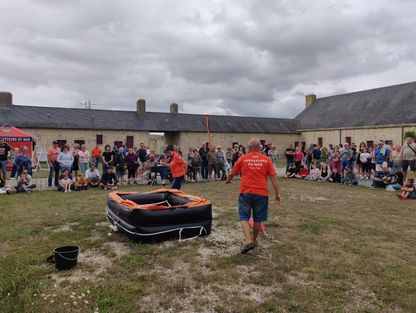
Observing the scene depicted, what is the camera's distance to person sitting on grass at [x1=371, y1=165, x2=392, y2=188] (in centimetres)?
1254

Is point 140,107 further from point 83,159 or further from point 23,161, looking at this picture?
point 23,161

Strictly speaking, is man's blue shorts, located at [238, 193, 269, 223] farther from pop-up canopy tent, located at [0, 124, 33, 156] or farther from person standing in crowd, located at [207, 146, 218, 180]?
pop-up canopy tent, located at [0, 124, 33, 156]

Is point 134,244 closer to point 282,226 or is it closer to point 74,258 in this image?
point 74,258

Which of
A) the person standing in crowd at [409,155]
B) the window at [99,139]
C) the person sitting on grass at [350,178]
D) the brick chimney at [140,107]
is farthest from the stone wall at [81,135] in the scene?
the person standing in crowd at [409,155]

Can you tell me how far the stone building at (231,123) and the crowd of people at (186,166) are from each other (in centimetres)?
1533

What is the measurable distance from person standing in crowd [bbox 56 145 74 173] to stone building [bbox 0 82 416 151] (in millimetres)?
19281

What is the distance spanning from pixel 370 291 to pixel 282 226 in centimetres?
294

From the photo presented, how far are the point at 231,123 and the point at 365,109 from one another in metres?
13.5

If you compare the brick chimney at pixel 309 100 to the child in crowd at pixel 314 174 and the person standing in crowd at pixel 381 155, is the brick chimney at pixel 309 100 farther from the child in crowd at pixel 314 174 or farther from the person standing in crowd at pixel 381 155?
the person standing in crowd at pixel 381 155

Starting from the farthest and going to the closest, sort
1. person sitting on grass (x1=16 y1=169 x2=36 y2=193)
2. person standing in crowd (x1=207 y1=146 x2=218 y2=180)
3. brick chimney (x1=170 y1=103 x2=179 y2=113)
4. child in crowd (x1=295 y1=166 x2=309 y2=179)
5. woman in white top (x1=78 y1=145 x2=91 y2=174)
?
1. brick chimney (x1=170 y1=103 x2=179 y2=113)
2. child in crowd (x1=295 y1=166 x2=309 y2=179)
3. person standing in crowd (x1=207 y1=146 x2=218 y2=180)
4. woman in white top (x1=78 y1=145 x2=91 y2=174)
5. person sitting on grass (x1=16 y1=169 x2=36 y2=193)

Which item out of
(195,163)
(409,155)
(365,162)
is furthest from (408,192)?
(195,163)

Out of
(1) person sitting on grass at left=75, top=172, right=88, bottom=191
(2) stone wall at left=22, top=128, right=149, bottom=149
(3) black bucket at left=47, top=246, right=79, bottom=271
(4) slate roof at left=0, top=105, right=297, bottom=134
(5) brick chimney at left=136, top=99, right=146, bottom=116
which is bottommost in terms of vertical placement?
(3) black bucket at left=47, top=246, right=79, bottom=271

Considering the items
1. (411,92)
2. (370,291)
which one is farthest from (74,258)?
(411,92)

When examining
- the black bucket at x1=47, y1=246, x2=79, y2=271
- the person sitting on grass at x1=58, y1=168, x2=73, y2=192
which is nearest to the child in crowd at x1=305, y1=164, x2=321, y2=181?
the person sitting on grass at x1=58, y1=168, x2=73, y2=192
